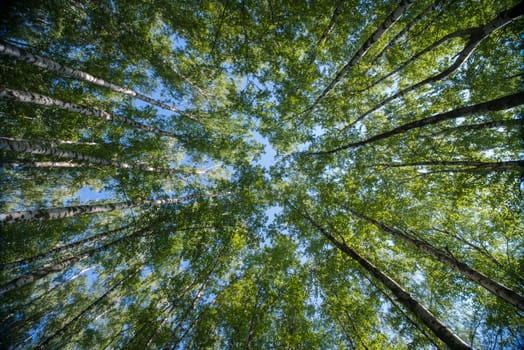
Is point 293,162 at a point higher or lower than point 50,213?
lower

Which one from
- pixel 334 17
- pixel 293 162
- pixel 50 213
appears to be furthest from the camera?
pixel 293 162

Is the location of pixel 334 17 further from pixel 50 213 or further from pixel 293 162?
pixel 50 213

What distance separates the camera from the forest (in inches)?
250

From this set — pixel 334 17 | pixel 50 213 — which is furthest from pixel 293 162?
pixel 50 213

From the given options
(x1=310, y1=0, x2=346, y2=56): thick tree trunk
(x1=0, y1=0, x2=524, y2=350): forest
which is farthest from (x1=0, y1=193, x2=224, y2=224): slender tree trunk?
(x1=310, y1=0, x2=346, y2=56): thick tree trunk

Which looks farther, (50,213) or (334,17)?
(334,17)

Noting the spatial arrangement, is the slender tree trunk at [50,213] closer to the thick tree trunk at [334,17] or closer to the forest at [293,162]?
the forest at [293,162]

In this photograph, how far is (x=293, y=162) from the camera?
11.7 meters

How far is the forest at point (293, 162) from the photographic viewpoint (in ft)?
20.9

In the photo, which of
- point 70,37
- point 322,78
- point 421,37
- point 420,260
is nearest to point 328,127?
point 322,78

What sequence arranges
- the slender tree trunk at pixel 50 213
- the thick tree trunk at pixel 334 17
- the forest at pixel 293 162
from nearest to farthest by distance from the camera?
the slender tree trunk at pixel 50 213
the thick tree trunk at pixel 334 17
the forest at pixel 293 162

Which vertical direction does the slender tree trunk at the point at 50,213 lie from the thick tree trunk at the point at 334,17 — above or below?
below

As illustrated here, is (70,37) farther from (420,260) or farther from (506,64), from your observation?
(420,260)

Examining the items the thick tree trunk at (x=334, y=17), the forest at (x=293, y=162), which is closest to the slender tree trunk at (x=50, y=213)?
the forest at (x=293, y=162)
